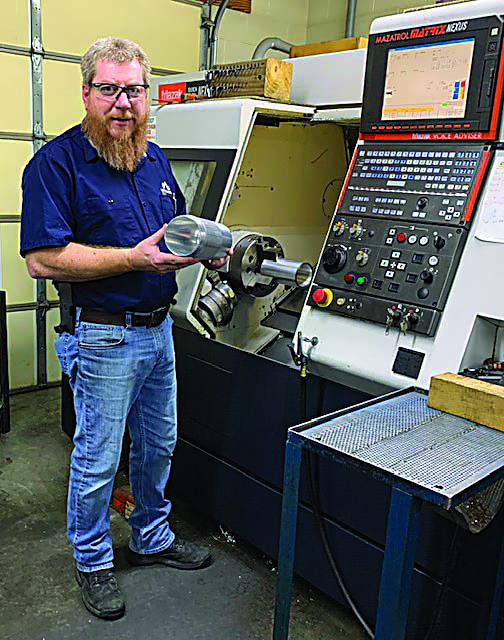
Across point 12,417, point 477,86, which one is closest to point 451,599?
point 477,86

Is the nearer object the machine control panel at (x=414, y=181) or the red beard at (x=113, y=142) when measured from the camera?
the machine control panel at (x=414, y=181)

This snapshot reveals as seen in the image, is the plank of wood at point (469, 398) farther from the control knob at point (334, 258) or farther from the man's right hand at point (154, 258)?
the man's right hand at point (154, 258)

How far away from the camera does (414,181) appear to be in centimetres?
162

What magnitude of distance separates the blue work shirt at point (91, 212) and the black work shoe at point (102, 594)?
0.82 m

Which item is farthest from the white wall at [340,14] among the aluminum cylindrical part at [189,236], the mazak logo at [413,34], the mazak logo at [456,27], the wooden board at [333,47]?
the aluminum cylindrical part at [189,236]

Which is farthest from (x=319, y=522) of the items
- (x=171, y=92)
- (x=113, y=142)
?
(x=171, y=92)

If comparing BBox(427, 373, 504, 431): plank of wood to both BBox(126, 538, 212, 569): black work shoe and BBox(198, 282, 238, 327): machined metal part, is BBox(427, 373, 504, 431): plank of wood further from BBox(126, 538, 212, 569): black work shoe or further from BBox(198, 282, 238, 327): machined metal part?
BBox(126, 538, 212, 569): black work shoe

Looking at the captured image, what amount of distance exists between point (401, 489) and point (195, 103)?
1612mm

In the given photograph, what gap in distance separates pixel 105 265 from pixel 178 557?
1.04 metres

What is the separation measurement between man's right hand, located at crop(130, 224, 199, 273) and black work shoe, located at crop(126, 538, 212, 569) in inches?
39.9

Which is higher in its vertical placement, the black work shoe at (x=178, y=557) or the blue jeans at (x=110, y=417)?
the blue jeans at (x=110, y=417)

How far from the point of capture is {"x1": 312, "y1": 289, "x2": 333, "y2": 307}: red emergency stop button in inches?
66.4

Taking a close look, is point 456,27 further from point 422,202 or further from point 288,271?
point 288,271

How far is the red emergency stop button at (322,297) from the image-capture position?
169 cm
